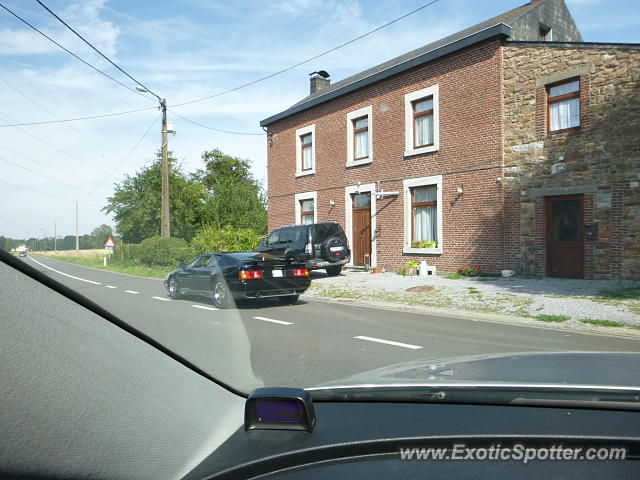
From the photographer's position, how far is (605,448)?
3.33 ft

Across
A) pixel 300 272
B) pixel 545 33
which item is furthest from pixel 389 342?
pixel 545 33

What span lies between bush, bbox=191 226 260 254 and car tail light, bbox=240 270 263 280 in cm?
11

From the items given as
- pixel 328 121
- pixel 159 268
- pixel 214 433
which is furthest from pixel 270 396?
pixel 328 121

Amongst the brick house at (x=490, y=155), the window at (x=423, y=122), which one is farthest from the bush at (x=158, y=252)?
the window at (x=423, y=122)

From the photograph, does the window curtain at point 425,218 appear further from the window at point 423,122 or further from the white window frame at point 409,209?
the window at point 423,122

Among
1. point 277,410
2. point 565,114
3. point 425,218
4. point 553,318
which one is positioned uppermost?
point 565,114

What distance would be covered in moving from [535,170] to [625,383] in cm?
1366

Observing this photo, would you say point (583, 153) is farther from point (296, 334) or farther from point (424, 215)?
point (296, 334)

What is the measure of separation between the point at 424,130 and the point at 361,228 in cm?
433

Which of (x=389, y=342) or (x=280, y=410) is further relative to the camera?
(x=389, y=342)

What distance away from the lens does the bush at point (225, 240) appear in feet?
7.24

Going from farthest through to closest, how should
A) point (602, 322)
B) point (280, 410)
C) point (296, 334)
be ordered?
1. point (602, 322)
2. point (296, 334)
3. point (280, 410)

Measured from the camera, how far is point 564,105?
13359 mm

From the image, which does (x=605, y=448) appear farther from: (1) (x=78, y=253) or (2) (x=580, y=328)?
(2) (x=580, y=328)
